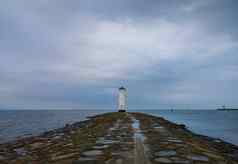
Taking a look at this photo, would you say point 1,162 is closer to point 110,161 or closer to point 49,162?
point 49,162

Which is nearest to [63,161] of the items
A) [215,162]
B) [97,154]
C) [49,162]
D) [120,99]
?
[49,162]

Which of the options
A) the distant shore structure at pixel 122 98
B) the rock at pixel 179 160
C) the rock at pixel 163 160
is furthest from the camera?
the distant shore structure at pixel 122 98

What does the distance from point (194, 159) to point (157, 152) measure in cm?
151

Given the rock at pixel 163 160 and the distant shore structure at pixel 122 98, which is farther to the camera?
the distant shore structure at pixel 122 98

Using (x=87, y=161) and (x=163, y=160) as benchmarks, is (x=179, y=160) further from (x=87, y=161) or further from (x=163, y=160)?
(x=87, y=161)

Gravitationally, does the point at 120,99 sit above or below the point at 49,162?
above

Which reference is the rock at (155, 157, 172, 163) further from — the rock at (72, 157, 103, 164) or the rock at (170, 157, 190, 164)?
the rock at (72, 157, 103, 164)

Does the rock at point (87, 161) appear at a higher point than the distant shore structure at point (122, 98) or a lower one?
lower

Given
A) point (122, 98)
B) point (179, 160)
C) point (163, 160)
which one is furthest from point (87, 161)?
point (122, 98)

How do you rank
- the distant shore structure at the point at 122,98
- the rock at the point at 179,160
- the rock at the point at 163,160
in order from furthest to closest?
the distant shore structure at the point at 122,98 → the rock at the point at 179,160 → the rock at the point at 163,160

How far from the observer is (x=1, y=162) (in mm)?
11164

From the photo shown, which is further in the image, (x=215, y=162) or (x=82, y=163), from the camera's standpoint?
(x=215, y=162)

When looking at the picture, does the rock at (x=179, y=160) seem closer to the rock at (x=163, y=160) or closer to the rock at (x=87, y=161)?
the rock at (x=163, y=160)

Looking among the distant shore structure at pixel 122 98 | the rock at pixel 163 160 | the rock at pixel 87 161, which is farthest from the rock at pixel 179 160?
the distant shore structure at pixel 122 98
